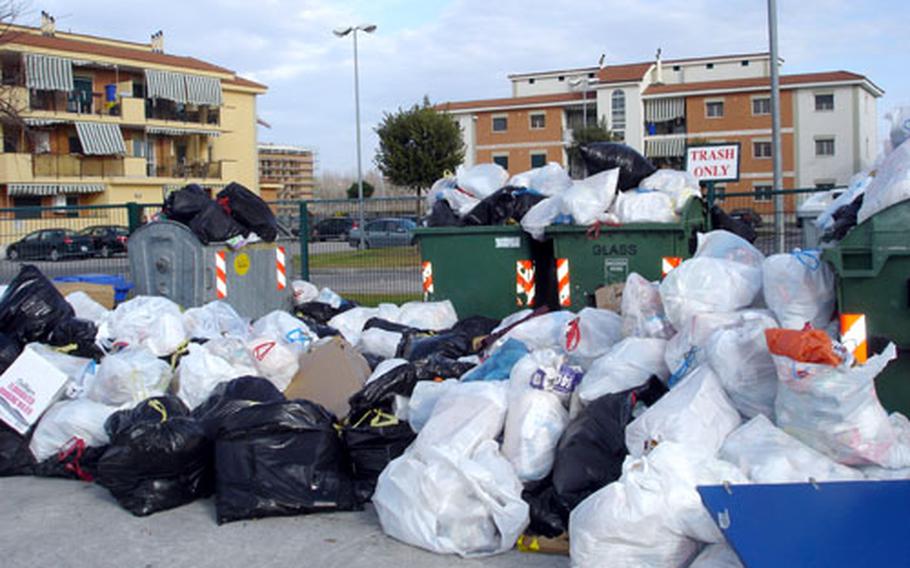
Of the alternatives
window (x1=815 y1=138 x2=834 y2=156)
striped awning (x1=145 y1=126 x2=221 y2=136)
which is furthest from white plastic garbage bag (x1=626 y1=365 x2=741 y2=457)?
window (x1=815 y1=138 x2=834 y2=156)

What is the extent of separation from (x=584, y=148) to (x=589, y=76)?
5527cm

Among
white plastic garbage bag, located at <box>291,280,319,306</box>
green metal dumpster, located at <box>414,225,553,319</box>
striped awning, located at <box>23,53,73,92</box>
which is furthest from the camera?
striped awning, located at <box>23,53,73,92</box>

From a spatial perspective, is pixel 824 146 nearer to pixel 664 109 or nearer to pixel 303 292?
A: pixel 664 109

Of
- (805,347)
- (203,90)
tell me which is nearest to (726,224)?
(805,347)

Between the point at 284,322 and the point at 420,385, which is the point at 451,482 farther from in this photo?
the point at 284,322

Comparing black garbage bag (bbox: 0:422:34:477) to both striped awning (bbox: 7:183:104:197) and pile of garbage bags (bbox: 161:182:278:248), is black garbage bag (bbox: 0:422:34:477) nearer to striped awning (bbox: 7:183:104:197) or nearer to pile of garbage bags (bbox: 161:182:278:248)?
pile of garbage bags (bbox: 161:182:278:248)

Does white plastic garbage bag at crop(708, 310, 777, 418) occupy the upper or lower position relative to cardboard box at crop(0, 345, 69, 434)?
upper

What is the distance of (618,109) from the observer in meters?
55.2

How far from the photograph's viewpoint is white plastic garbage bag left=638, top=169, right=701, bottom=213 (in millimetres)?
7328

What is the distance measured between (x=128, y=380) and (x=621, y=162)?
165 inches

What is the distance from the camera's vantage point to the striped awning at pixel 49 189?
37875mm

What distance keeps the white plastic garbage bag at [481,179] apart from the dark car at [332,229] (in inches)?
107

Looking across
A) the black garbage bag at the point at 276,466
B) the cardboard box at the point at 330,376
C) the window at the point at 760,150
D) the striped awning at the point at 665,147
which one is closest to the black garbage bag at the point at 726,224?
the cardboard box at the point at 330,376

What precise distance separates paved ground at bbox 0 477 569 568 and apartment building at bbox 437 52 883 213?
4647 cm
